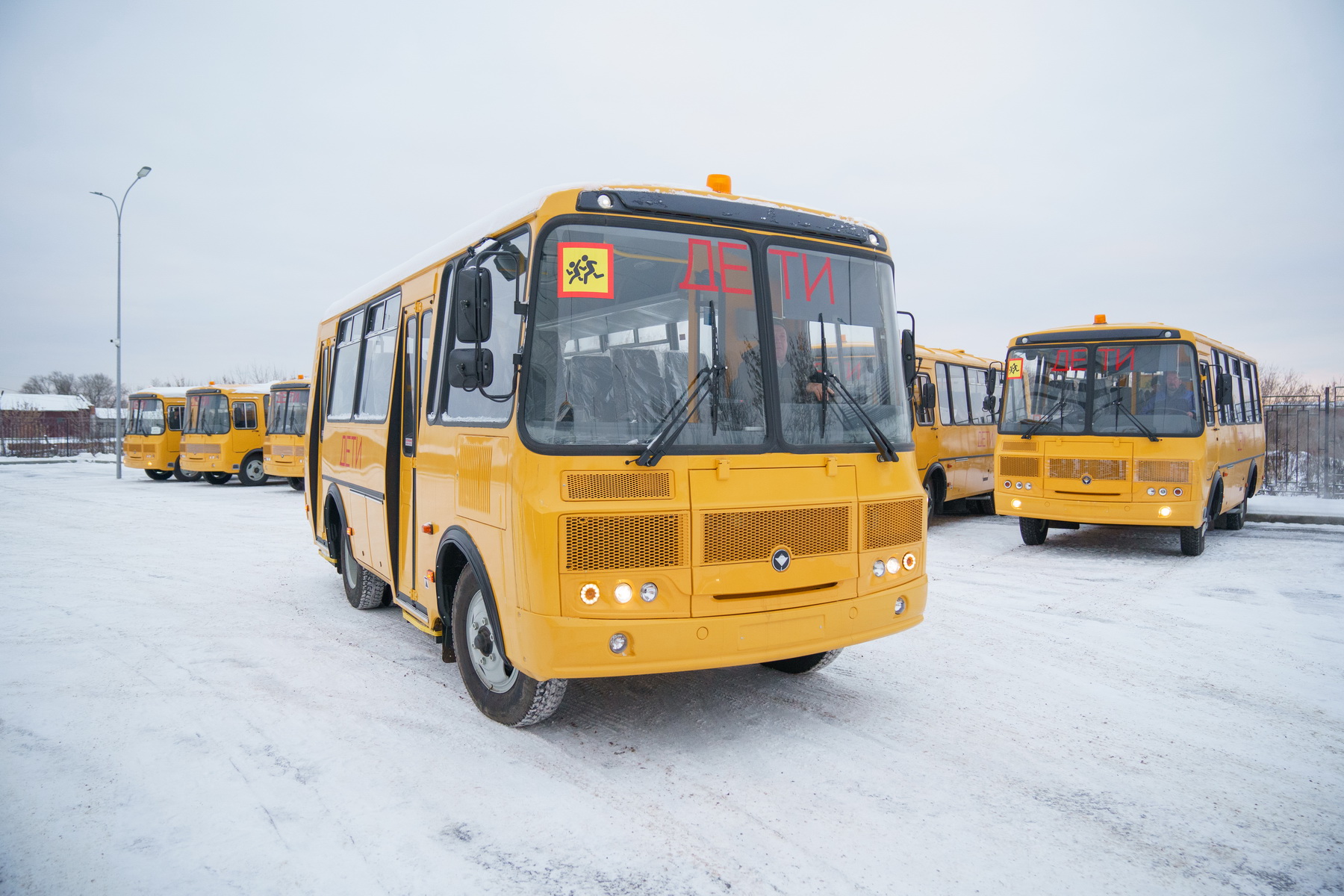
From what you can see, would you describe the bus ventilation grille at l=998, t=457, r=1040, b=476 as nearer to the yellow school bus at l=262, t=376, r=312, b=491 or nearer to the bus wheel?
the bus wheel

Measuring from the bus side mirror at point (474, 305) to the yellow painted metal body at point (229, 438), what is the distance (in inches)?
836

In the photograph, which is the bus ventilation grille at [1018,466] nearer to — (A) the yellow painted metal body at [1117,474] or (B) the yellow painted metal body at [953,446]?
(A) the yellow painted metal body at [1117,474]

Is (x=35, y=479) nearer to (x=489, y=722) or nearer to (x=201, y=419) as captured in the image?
(x=201, y=419)

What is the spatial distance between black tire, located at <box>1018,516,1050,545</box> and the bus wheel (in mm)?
8965

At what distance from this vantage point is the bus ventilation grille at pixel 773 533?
414 cm

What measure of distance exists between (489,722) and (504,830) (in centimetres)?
129

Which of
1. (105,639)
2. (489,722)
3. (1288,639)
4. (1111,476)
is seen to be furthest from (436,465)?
(1111,476)

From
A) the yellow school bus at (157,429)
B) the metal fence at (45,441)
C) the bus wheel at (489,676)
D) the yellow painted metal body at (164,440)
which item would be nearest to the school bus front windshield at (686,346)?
the bus wheel at (489,676)

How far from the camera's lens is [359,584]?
7.77 m

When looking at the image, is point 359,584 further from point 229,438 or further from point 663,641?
point 229,438

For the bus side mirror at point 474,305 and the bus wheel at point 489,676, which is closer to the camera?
the bus side mirror at point 474,305

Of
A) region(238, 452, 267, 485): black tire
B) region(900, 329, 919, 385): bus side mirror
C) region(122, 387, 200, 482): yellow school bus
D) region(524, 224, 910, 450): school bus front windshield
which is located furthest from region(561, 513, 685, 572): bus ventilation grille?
region(122, 387, 200, 482): yellow school bus

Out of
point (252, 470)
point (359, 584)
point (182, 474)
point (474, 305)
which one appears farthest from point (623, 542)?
point (182, 474)

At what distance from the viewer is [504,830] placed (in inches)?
141
